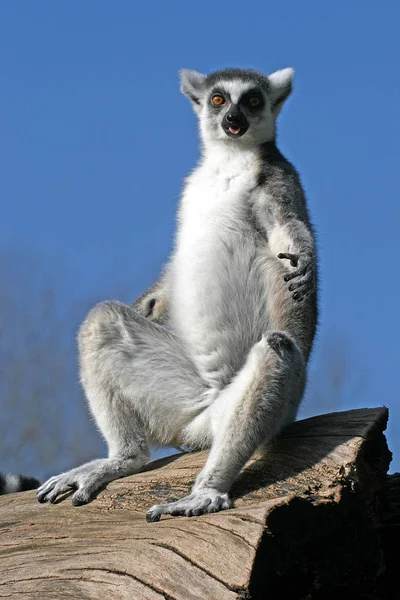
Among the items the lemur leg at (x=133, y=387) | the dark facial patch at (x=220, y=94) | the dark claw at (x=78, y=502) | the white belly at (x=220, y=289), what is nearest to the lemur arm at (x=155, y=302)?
the white belly at (x=220, y=289)

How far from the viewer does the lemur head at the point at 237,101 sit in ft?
25.9

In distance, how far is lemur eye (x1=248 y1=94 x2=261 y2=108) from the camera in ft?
26.5

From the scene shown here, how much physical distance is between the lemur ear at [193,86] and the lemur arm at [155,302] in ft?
6.12

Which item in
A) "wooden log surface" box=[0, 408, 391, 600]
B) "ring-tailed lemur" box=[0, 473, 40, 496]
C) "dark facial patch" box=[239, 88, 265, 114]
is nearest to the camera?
"wooden log surface" box=[0, 408, 391, 600]

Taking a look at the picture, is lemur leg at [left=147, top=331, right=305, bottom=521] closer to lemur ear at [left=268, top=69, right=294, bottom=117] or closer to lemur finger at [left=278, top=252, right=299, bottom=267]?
lemur finger at [left=278, top=252, right=299, bottom=267]

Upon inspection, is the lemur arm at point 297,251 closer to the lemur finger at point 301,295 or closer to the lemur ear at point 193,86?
the lemur finger at point 301,295

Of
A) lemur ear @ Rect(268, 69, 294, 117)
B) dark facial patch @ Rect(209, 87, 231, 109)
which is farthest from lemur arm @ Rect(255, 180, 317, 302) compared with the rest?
dark facial patch @ Rect(209, 87, 231, 109)

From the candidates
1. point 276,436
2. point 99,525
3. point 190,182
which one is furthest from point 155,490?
point 190,182

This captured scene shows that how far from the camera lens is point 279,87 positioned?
27.8 ft

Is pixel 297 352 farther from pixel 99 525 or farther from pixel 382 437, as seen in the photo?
pixel 99 525

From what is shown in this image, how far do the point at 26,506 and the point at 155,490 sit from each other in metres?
1.08

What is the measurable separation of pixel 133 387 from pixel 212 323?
0.85m

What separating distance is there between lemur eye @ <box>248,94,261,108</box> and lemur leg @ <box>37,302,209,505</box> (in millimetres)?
2412

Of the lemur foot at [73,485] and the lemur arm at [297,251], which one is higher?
the lemur arm at [297,251]
